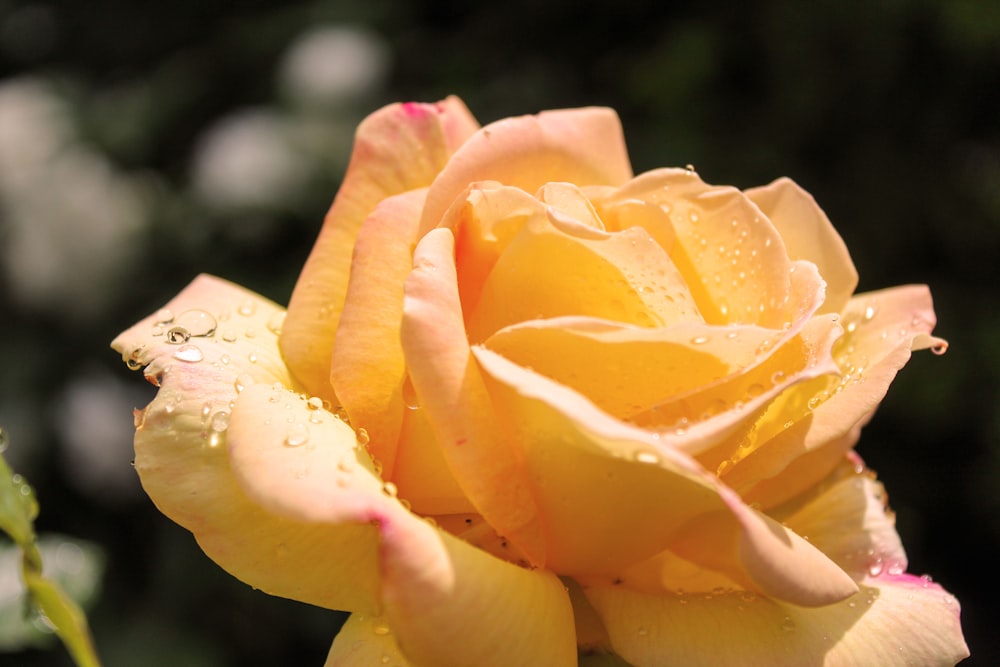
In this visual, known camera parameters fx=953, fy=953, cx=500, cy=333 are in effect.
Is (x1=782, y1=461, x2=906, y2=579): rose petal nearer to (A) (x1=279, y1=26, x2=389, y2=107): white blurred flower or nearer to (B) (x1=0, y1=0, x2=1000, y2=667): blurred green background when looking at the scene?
(B) (x1=0, y1=0, x2=1000, y2=667): blurred green background

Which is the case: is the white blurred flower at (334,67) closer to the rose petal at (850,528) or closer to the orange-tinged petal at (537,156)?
the orange-tinged petal at (537,156)

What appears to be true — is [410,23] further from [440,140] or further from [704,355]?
[704,355]

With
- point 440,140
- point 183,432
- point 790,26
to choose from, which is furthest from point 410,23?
point 183,432

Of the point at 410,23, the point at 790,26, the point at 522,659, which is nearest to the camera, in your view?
the point at 522,659

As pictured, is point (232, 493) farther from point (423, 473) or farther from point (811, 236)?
point (811, 236)

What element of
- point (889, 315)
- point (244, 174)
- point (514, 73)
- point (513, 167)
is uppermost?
point (513, 167)
